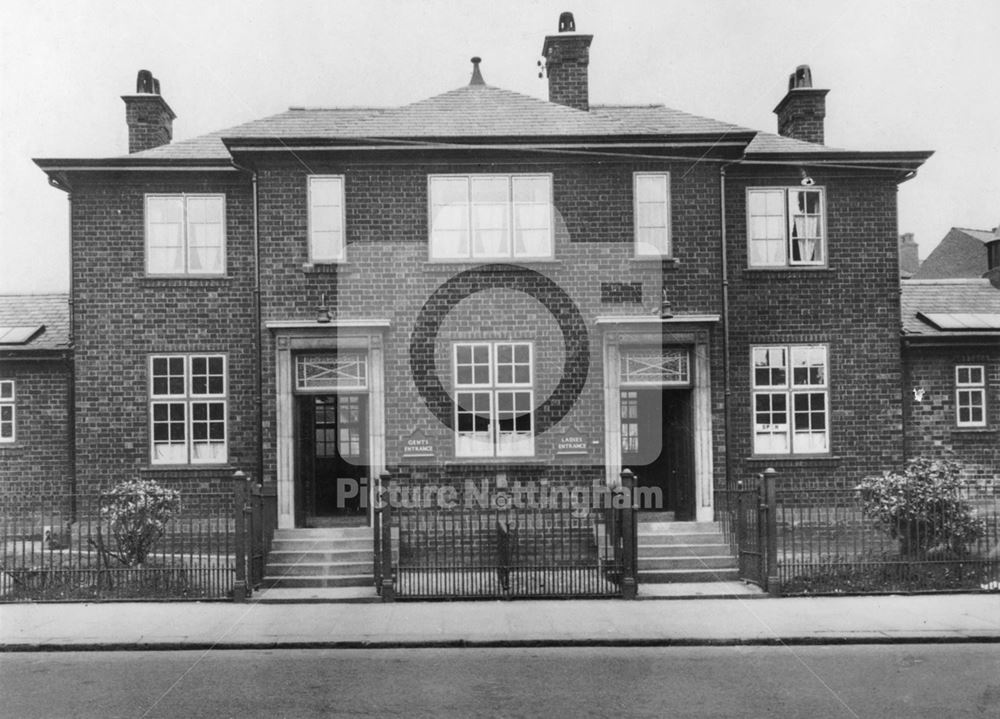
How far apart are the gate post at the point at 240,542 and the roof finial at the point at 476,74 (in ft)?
30.4

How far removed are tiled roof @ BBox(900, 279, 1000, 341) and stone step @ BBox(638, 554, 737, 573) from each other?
6.50 m

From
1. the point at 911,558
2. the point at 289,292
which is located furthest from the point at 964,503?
the point at 289,292

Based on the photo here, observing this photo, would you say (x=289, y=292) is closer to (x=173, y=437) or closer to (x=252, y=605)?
(x=173, y=437)

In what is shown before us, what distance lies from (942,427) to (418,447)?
32.1ft

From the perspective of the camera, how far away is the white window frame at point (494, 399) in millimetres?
15289

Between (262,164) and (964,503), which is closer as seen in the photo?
(964,503)

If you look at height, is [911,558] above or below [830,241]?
below

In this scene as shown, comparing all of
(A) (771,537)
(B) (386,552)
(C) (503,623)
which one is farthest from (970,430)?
(B) (386,552)

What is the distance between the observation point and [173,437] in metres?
16.1

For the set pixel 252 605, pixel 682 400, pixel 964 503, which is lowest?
pixel 252 605

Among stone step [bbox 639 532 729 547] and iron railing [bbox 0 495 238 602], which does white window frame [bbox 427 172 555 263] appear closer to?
stone step [bbox 639 532 729 547]

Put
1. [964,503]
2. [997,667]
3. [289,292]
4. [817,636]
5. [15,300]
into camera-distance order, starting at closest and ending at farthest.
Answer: [997,667] → [817,636] → [964,503] → [289,292] → [15,300]

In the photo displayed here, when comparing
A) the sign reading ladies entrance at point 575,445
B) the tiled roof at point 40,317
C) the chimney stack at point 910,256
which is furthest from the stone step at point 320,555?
the chimney stack at point 910,256

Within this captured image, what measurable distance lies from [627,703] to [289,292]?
980 centimetres
